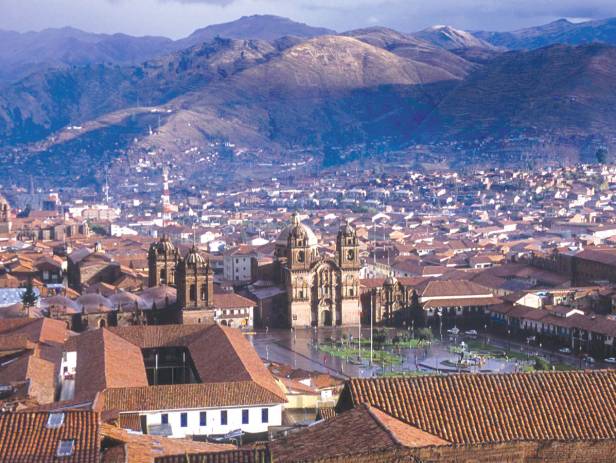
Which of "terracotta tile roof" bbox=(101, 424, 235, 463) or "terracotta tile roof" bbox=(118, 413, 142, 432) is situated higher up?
"terracotta tile roof" bbox=(101, 424, 235, 463)

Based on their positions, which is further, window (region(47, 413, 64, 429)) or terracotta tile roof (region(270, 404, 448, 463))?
window (region(47, 413, 64, 429))

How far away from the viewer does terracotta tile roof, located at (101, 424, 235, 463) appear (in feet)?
54.7

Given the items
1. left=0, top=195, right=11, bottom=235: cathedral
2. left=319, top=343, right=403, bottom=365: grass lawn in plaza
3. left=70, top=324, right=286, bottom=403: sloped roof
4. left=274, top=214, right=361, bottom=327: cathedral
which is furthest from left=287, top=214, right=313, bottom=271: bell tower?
left=0, top=195, right=11, bottom=235: cathedral

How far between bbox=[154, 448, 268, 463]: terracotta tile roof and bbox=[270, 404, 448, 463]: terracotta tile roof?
0.72 ft

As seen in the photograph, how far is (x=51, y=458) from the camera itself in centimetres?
1534

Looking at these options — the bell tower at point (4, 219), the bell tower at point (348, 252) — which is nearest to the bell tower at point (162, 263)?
the bell tower at point (348, 252)

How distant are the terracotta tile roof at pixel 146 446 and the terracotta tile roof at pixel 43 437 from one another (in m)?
0.61

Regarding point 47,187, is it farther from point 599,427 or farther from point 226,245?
point 599,427

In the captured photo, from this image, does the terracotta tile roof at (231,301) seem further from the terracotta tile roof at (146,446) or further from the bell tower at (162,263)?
the terracotta tile roof at (146,446)

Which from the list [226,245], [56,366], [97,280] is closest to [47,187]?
[226,245]

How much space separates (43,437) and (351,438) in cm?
448

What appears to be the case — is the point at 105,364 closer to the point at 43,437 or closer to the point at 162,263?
the point at 43,437

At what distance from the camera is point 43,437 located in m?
15.8

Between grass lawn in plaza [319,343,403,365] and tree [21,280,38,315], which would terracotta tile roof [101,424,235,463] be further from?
tree [21,280,38,315]
